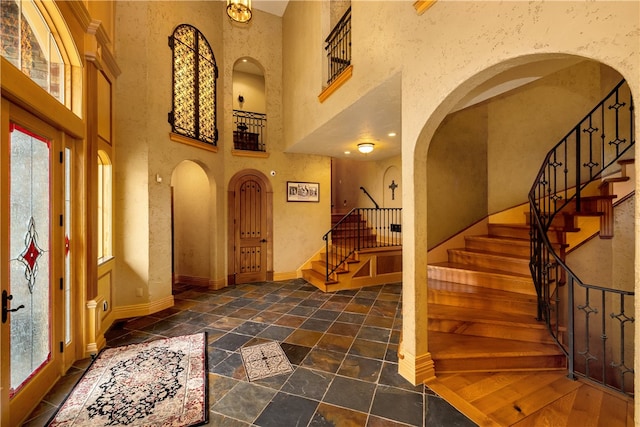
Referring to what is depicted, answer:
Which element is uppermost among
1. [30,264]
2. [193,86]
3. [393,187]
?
[193,86]

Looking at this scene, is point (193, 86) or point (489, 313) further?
point (193, 86)

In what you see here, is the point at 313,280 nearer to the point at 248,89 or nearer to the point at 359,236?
the point at 359,236

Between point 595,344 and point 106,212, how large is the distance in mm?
6955

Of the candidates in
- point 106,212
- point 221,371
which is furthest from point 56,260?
point 221,371

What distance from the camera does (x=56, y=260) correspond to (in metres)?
2.52

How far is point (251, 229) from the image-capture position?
587 centimetres

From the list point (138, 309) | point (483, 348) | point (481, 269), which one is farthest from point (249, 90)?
point (483, 348)

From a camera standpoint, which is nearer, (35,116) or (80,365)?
(35,116)

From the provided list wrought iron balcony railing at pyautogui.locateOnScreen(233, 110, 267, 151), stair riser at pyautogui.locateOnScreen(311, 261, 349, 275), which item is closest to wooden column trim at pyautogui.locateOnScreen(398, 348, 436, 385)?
stair riser at pyautogui.locateOnScreen(311, 261, 349, 275)

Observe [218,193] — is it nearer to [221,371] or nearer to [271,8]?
[221,371]

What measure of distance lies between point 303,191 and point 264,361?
4106mm

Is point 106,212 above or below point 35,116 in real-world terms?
below

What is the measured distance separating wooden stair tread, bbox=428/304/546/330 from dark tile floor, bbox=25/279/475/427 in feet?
1.96

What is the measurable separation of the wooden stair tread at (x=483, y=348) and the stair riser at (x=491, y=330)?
2.0 inches
